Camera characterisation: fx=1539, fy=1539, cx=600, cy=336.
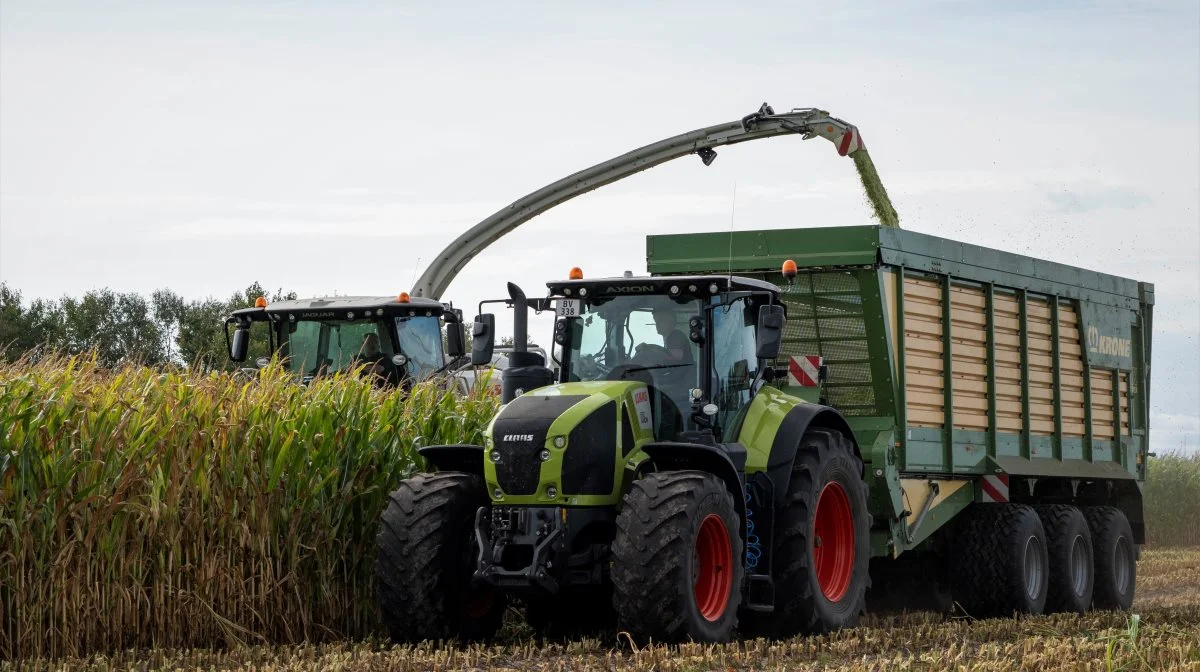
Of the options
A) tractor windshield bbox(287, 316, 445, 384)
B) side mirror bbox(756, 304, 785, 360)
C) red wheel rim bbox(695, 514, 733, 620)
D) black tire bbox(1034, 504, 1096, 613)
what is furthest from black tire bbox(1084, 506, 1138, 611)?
red wheel rim bbox(695, 514, 733, 620)

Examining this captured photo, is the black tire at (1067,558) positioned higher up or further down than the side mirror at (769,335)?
further down

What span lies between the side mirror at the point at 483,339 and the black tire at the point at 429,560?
2.54 ft

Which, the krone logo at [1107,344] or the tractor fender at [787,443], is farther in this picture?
the krone logo at [1107,344]

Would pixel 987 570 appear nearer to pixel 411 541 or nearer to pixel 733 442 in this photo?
pixel 733 442

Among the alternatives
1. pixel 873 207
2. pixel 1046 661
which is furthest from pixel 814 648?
pixel 873 207

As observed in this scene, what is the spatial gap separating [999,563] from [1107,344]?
3.57m

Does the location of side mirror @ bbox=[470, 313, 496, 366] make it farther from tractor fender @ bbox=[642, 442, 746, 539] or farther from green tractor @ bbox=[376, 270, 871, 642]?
tractor fender @ bbox=[642, 442, 746, 539]

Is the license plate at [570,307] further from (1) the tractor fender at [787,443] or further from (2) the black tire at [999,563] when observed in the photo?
(2) the black tire at [999,563]

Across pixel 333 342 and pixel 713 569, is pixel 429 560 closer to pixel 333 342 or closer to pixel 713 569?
pixel 713 569

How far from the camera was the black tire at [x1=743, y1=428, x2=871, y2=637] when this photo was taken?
9.65 m

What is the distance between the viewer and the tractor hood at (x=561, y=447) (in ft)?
29.6

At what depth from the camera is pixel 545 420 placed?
910 cm

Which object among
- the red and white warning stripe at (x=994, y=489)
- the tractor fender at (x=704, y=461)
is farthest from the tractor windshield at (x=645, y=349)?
the red and white warning stripe at (x=994, y=489)

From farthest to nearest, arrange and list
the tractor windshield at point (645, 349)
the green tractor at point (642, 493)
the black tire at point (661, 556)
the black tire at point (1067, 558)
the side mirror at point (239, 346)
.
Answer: the side mirror at point (239, 346) < the black tire at point (1067, 558) < the tractor windshield at point (645, 349) < the green tractor at point (642, 493) < the black tire at point (661, 556)
